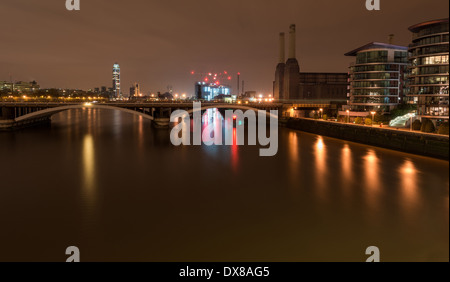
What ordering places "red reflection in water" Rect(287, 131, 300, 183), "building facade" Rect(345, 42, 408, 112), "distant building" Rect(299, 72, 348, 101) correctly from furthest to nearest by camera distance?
"distant building" Rect(299, 72, 348, 101) → "building facade" Rect(345, 42, 408, 112) → "red reflection in water" Rect(287, 131, 300, 183)

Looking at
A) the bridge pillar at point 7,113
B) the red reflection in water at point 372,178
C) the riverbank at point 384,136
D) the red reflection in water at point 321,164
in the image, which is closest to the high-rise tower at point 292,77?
the riverbank at point 384,136

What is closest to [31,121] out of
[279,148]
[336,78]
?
[279,148]

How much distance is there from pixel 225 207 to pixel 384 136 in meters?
16.5

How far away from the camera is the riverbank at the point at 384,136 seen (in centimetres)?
1683

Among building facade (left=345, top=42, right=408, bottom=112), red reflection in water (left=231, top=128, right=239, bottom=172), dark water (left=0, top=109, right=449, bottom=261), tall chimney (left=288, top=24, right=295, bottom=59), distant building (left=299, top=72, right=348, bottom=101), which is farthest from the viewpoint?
distant building (left=299, top=72, right=348, bottom=101)

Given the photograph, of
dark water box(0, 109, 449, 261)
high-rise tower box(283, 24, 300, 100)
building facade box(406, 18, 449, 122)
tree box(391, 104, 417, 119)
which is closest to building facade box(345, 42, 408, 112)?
tree box(391, 104, 417, 119)

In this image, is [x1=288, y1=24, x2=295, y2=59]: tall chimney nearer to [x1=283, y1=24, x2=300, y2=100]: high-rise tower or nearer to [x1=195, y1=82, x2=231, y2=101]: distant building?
[x1=283, y1=24, x2=300, y2=100]: high-rise tower

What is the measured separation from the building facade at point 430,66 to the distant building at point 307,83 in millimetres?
41239

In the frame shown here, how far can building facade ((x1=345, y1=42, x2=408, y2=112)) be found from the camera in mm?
40781

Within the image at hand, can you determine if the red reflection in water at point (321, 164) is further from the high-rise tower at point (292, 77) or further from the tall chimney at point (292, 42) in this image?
the tall chimney at point (292, 42)

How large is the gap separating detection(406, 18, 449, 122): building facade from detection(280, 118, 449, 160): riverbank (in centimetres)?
433

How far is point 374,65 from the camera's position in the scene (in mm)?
41281
